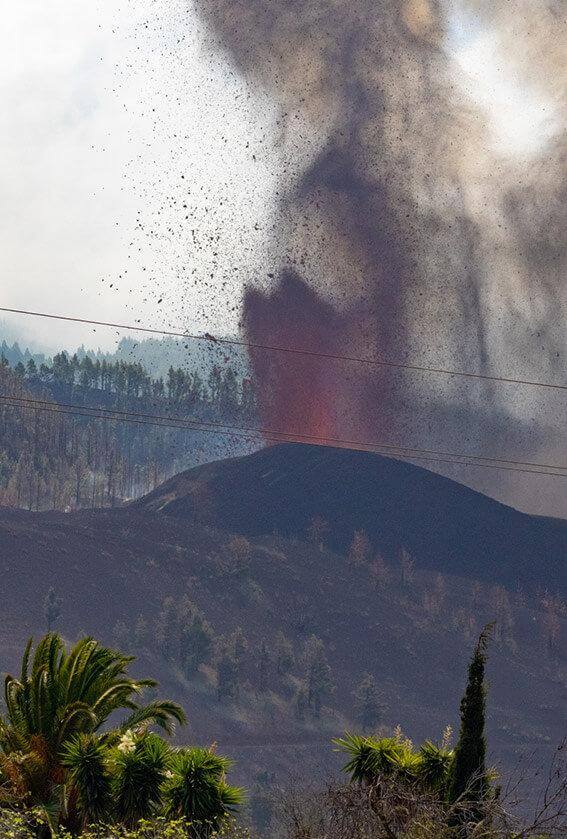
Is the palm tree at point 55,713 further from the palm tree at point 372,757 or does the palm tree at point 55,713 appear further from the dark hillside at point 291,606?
the dark hillside at point 291,606

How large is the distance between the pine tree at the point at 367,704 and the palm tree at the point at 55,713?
352ft

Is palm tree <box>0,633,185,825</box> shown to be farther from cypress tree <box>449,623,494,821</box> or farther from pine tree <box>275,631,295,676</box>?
pine tree <box>275,631,295,676</box>

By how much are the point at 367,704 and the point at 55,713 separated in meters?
111

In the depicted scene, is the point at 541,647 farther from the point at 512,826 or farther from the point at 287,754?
the point at 512,826

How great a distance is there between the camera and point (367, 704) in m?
136

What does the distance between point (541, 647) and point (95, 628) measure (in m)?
66.9

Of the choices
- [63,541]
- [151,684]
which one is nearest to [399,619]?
[63,541]

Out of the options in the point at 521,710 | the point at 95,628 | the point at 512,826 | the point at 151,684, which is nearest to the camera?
the point at 512,826

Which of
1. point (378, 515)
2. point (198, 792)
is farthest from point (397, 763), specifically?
point (378, 515)

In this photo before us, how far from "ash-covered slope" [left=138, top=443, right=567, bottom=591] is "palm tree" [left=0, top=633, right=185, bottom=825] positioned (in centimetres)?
15161

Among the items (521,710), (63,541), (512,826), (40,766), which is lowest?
(521,710)

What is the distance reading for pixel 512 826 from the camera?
2167 cm

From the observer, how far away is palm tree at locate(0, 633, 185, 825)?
27.5 meters

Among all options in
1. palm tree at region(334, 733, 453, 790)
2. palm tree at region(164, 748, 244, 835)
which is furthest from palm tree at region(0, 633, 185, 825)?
palm tree at region(334, 733, 453, 790)
